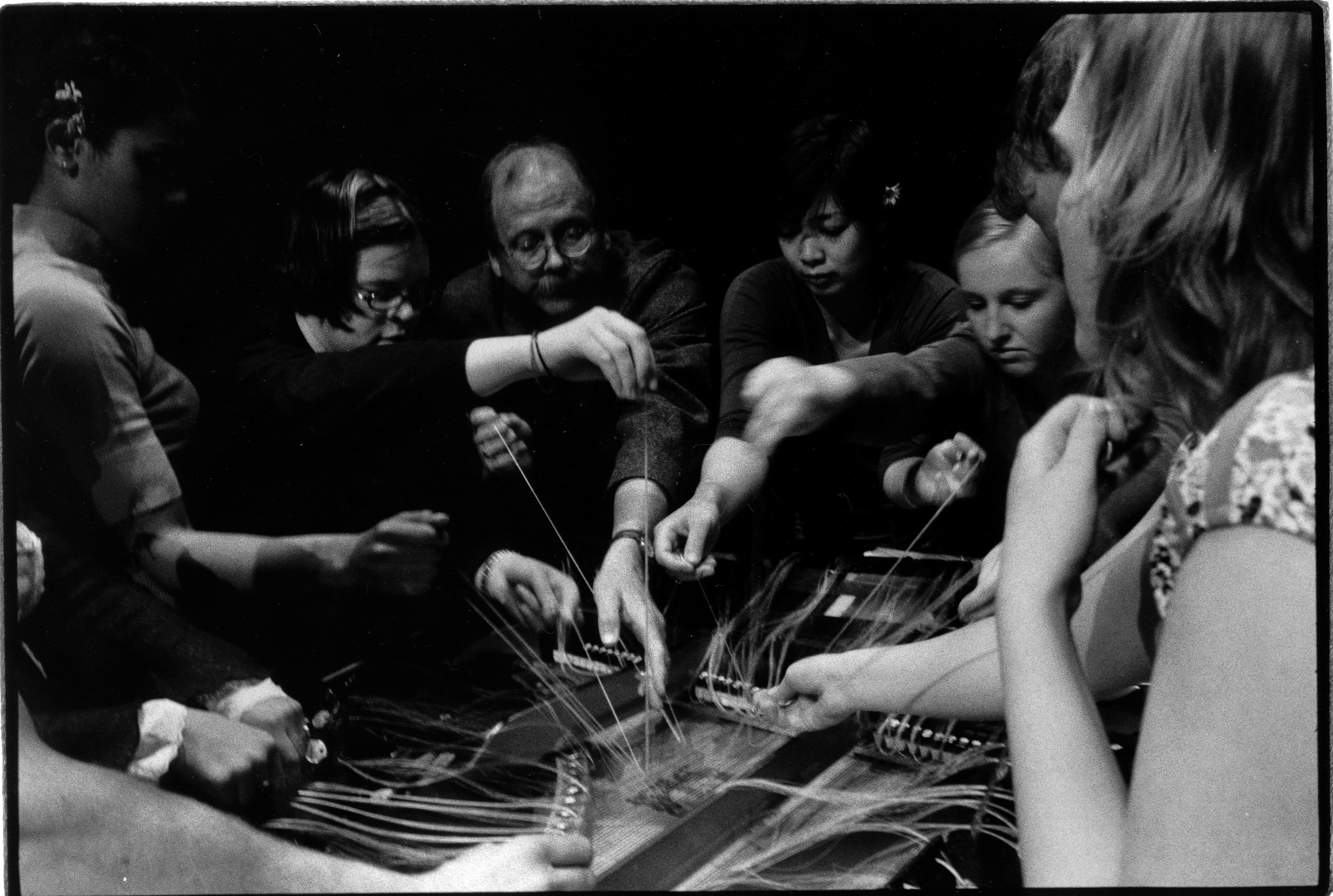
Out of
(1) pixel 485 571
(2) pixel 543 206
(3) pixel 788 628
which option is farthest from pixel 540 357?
(3) pixel 788 628

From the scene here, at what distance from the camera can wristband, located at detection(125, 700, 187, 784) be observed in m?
1.50

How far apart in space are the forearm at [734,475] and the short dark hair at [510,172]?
0.41 metres

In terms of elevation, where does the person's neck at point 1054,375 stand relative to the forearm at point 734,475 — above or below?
above

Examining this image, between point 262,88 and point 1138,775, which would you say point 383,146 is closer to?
point 262,88

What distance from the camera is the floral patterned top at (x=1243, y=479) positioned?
137 cm

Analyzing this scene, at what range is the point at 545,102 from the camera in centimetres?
150

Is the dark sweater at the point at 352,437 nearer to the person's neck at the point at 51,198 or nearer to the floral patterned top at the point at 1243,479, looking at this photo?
the person's neck at the point at 51,198

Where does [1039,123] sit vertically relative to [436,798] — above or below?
above

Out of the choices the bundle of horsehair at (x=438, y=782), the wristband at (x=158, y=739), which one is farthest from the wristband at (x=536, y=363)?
the wristband at (x=158, y=739)

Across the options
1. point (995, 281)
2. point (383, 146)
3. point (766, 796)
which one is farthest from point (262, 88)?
point (766, 796)

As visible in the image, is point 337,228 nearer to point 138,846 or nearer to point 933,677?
point 138,846

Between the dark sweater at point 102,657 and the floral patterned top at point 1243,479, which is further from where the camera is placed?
the dark sweater at point 102,657

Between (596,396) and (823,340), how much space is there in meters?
0.35

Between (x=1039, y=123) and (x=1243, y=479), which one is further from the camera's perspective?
(x=1039, y=123)
